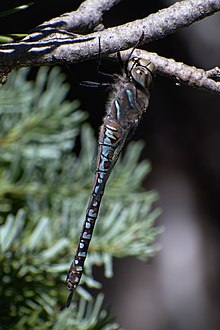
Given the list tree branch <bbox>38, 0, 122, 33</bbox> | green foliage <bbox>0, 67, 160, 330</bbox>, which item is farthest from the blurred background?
tree branch <bbox>38, 0, 122, 33</bbox>

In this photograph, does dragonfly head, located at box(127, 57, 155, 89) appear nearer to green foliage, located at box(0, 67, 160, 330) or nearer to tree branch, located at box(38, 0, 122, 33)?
tree branch, located at box(38, 0, 122, 33)

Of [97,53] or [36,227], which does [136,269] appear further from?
[97,53]

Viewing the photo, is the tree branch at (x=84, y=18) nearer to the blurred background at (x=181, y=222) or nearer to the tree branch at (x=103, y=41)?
the tree branch at (x=103, y=41)

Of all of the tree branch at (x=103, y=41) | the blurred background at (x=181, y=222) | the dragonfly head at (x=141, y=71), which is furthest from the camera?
the blurred background at (x=181, y=222)

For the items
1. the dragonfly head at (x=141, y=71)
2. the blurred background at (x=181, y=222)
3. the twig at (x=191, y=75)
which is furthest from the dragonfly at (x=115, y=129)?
the blurred background at (x=181, y=222)

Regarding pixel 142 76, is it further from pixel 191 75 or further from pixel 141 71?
pixel 191 75

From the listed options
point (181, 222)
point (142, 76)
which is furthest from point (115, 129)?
point (181, 222)
